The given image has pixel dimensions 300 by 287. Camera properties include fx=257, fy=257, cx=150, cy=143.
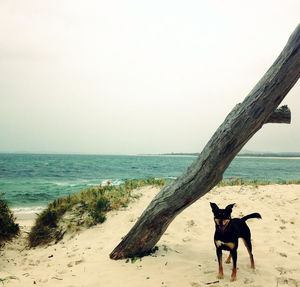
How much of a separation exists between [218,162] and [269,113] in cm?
105

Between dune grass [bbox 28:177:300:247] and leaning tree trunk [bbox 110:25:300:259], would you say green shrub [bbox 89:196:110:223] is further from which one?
leaning tree trunk [bbox 110:25:300:259]

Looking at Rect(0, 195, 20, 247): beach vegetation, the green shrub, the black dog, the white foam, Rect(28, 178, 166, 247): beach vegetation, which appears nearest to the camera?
the black dog

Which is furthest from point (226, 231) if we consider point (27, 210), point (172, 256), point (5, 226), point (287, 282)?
point (27, 210)

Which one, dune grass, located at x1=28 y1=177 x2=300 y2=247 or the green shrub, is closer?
dune grass, located at x1=28 y1=177 x2=300 y2=247

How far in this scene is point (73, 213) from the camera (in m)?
8.08

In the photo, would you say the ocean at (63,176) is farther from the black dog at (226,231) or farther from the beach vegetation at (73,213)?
the black dog at (226,231)

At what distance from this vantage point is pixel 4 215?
275 inches

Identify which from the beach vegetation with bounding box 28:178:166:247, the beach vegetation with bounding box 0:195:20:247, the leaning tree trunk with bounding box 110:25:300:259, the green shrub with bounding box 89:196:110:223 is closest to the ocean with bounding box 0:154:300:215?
the beach vegetation with bounding box 0:195:20:247

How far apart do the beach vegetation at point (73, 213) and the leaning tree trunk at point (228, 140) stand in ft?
10.9

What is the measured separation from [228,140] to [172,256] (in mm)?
2517

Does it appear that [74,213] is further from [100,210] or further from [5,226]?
[5,226]

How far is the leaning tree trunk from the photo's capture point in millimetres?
3648

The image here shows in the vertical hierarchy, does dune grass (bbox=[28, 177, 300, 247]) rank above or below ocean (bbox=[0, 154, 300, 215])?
above

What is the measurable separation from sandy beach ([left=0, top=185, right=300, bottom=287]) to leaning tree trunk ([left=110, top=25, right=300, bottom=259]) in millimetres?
719
